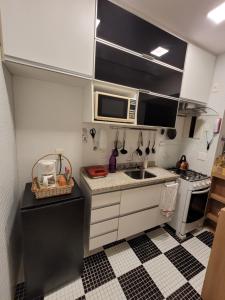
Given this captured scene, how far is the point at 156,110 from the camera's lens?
1.73 m

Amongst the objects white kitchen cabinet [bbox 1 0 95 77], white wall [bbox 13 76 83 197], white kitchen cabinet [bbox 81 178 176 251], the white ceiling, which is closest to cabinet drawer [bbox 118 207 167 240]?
white kitchen cabinet [bbox 81 178 176 251]

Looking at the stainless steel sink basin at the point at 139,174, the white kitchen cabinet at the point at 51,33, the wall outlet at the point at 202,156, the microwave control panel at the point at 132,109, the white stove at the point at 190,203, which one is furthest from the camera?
the wall outlet at the point at 202,156

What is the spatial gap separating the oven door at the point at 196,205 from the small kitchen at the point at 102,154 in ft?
0.06

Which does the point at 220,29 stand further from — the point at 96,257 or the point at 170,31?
the point at 96,257

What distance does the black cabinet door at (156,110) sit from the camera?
1.64 meters

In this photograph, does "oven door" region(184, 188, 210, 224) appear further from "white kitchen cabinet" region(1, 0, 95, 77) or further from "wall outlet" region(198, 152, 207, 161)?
"white kitchen cabinet" region(1, 0, 95, 77)

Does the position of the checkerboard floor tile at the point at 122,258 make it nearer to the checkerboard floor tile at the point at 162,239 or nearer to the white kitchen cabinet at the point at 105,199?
the checkerboard floor tile at the point at 162,239

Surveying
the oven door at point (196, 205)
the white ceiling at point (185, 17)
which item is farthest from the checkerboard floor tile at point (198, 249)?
the white ceiling at point (185, 17)

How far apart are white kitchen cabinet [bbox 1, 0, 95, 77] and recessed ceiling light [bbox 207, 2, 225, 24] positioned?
3.46ft

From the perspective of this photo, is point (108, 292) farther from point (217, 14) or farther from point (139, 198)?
point (217, 14)

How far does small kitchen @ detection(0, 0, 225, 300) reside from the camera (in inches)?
44.3

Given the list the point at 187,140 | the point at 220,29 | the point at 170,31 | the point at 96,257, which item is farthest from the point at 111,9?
the point at 96,257

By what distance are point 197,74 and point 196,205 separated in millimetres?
1718

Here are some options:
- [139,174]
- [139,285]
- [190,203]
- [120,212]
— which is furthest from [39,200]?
[190,203]
